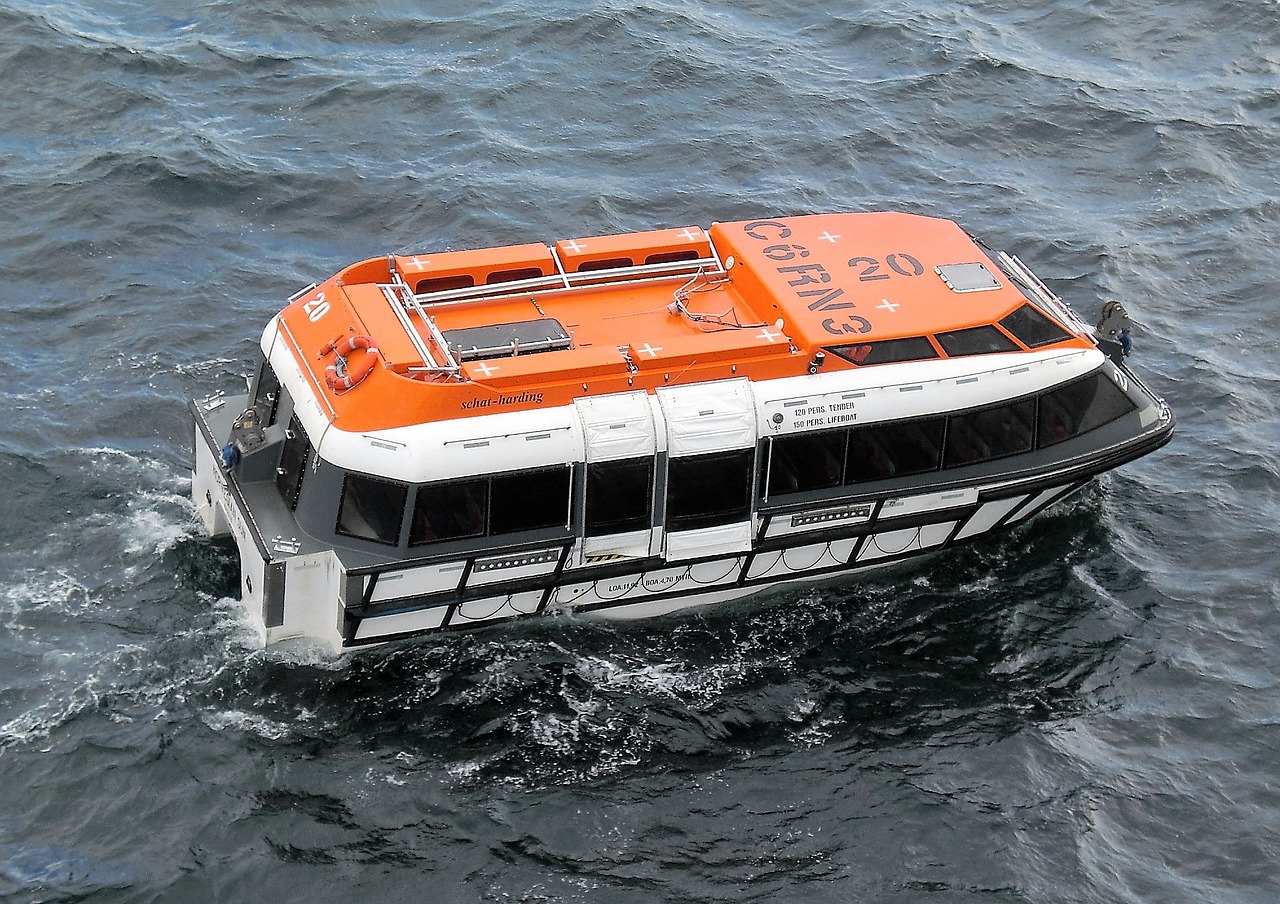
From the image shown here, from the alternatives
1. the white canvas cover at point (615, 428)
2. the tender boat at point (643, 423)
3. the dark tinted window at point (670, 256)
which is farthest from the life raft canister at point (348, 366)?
the dark tinted window at point (670, 256)

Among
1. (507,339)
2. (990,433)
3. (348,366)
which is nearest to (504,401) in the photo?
(507,339)

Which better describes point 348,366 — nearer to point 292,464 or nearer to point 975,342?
point 292,464

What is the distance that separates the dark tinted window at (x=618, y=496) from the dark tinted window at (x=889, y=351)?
287 centimetres

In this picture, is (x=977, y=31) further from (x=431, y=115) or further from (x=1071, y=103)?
(x=431, y=115)

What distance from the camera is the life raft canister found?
63.0 ft

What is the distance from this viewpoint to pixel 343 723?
19047 millimetres

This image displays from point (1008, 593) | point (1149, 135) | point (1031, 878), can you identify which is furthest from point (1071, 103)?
point (1031, 878)

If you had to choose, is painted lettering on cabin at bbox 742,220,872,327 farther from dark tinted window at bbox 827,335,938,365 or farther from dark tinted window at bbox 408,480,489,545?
dark tinted window at bbox 408,480,489,545

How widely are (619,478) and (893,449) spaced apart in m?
3.59

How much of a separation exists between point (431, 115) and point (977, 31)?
1191 centimetres

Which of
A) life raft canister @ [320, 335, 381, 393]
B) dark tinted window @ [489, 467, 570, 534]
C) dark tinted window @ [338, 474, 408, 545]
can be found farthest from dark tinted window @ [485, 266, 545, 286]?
dark tinted window @ [338, 474, 408, 545]

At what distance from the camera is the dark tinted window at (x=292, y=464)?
19.6m

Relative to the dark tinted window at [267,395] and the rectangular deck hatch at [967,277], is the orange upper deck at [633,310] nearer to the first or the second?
the rectangular deck hatch at [967,277]

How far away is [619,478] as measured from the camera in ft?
64.1
